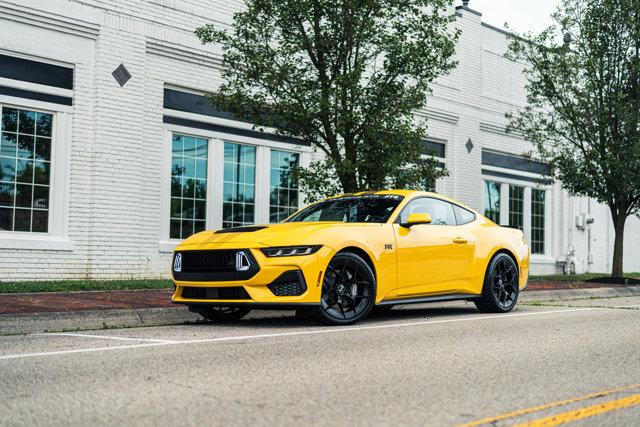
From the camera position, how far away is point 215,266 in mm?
8859

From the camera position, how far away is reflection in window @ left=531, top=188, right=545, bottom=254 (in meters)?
25.5

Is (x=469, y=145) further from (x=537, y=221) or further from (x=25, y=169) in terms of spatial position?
(x=25, y=169)

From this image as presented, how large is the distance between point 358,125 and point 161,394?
8882 millimetres

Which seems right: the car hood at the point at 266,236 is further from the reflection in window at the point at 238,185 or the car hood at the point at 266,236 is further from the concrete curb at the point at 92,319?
the reflection in window at the point at 238,185

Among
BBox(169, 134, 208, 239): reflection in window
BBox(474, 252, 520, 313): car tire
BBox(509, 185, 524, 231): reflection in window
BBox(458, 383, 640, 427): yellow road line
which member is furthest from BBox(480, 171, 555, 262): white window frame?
BBox(458, 383, 640, 427): yellow road line

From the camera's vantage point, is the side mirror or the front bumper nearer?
the front bumper

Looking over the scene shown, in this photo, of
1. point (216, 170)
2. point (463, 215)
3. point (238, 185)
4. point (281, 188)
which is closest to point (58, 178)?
point (216, 170)

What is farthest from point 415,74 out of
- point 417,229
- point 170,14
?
point 170,14

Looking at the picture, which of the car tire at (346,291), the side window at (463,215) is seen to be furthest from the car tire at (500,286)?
the car tire at (346,291)

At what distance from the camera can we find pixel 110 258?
14.8m

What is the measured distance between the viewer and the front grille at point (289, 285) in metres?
8.49

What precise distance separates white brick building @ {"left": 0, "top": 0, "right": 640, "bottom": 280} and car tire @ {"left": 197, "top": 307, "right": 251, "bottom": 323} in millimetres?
5407

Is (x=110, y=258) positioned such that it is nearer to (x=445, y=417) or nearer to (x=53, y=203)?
(x=53, y=203)

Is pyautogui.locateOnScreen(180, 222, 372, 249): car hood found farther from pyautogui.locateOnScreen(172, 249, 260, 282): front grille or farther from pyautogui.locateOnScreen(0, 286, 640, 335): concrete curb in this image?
pyautogui.locateOnScreen(0, 286, 640, 335): concrete curb
